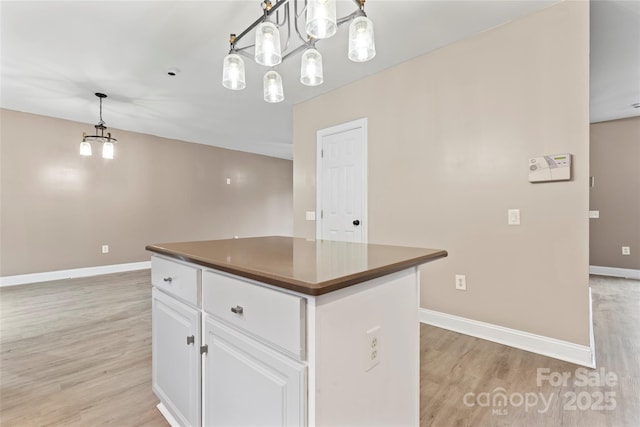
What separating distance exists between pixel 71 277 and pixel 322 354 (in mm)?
5488

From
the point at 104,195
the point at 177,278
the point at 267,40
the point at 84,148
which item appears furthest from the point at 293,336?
the point at 104,195

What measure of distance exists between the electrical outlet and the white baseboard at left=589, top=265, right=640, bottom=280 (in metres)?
5.57

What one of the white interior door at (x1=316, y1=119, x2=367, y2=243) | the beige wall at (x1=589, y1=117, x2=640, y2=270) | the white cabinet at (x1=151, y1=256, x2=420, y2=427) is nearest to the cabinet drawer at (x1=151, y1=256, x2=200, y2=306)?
the white cabinet at (x1=151, y1=256, x2=420, y2=427)

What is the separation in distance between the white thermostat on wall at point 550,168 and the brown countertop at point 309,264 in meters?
1.50

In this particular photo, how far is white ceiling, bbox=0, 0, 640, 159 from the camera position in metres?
2.15

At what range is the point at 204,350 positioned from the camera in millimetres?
1165

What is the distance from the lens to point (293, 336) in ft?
2.63

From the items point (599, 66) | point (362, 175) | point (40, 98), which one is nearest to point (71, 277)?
point (40, 98)

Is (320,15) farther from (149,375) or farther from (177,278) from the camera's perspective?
(149,375)

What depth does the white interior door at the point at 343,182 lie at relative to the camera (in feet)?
10.8

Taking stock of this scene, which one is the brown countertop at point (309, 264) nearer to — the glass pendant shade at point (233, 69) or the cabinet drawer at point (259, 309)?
the cabinet drawer at point (259, 309)

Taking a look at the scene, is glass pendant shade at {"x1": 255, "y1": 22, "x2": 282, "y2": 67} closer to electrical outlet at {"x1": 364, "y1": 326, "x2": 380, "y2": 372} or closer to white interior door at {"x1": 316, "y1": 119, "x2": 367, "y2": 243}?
electrical outlet at {"x1": 364, "y1": 326, "x2": 380, "y2": 372}

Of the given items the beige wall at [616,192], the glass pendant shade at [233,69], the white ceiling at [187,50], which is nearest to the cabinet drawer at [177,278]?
the glass pendant shade at [233,69]

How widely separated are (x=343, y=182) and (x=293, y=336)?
2.79m
